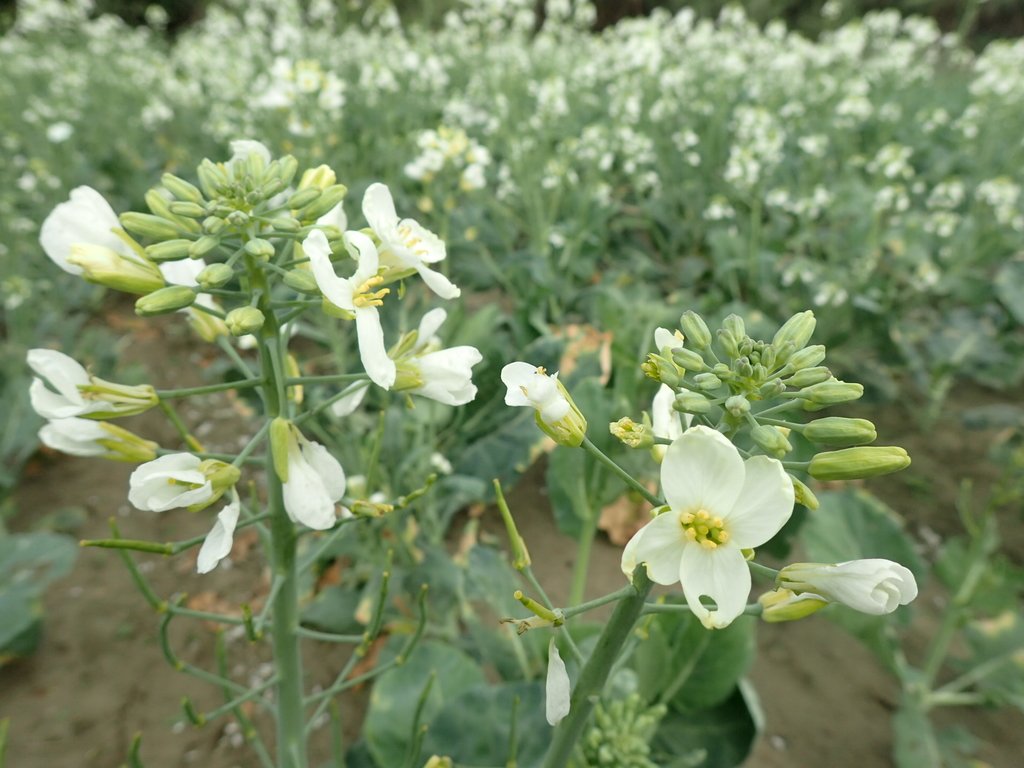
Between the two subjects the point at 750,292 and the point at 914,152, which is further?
the point at 914,152

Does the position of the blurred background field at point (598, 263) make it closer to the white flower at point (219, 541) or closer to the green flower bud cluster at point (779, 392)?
the green flower bud cluster at point (779, 392)

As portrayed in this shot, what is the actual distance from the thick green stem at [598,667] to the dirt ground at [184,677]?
135cm

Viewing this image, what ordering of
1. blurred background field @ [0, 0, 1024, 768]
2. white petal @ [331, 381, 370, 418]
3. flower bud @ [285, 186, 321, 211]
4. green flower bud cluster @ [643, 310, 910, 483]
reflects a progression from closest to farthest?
green flower bud cluster @ [643, 310, 910, 483] → flower bud @ [285, 186, 321, 211] → white petal @ [331, 381, 370, 418] → blurred background field @ [0, 0, 1024, 768]

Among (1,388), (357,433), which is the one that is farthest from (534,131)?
(1,388)

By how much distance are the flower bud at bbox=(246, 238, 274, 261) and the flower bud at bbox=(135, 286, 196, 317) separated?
10 centimetres

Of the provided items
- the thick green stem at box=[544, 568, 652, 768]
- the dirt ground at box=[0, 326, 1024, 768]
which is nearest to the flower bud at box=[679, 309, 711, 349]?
the thick green stem at box=[544, 568, 652, 768]

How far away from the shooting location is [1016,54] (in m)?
8.16

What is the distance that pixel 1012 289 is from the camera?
11.3 ft

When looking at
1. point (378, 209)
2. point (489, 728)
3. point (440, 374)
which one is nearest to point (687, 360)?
point (440, 374)

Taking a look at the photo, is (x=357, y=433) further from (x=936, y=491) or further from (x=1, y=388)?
(x=936, y=491)

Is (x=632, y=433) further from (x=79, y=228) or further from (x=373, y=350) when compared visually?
(x=79, y=228)

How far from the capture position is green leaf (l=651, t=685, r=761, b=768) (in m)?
1.68

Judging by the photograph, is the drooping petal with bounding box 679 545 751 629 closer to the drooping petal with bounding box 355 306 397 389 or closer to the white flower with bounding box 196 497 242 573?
the drooping petal with bounding box 355 306 397 389

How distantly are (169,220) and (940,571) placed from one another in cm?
269
